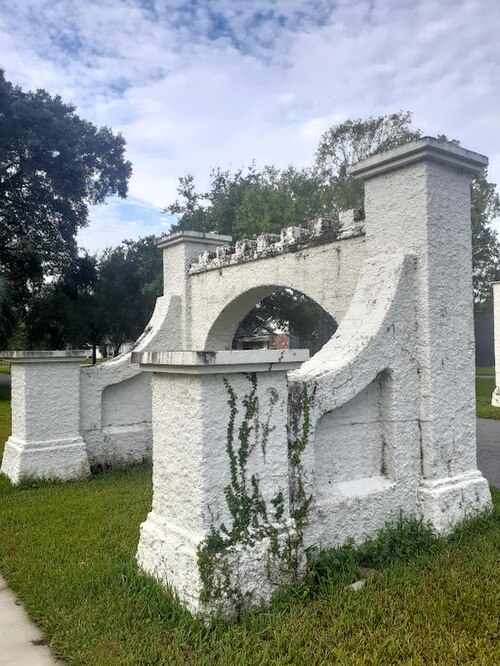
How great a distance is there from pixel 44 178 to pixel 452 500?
53.4ft

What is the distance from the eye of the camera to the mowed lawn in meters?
2.53

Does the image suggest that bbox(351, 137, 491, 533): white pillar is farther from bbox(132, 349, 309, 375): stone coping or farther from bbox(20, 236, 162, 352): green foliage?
bbox(20, 236, 162, 352): green foliage

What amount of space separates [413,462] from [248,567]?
Result: 162 centimetres

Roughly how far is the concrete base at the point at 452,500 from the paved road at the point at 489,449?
2033 mm

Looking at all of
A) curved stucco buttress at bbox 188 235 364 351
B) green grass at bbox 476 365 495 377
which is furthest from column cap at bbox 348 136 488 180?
green grass at bbox 476 365 495 377

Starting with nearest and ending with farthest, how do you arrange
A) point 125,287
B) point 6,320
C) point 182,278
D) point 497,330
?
point 182,278 < point 497,330 < point 6,320 < point 125,287

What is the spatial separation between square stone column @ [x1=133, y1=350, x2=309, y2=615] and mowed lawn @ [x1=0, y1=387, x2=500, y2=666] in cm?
15

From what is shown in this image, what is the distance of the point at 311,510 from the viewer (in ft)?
11.1

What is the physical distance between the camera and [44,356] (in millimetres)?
6086

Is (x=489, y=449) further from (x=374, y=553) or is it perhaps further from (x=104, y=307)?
(x=104, y=307)

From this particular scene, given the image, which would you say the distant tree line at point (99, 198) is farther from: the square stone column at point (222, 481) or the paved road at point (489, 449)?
the square stone column at point (222, 481)

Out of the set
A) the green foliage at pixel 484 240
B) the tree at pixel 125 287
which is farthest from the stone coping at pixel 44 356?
the tree at pixel 125 287

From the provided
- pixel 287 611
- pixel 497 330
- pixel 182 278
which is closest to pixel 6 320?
pixel 182 278

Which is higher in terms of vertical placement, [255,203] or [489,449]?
[255,203]
